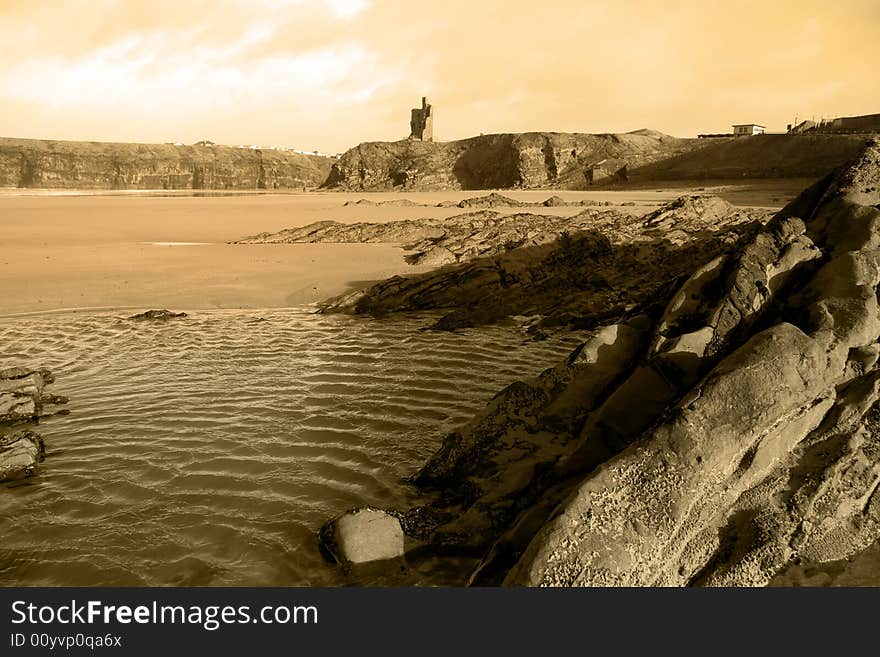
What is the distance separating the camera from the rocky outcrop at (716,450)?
2.83 meters

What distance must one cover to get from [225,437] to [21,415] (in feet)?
6.96

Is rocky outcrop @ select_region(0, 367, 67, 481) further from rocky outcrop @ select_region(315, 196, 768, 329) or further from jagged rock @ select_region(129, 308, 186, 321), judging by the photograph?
rocky outcrop @ select_region(315, 196, 768, 329)

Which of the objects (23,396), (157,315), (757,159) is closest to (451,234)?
(157,315)

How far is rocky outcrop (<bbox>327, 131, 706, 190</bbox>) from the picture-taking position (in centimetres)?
6012

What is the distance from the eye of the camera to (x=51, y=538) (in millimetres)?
3832

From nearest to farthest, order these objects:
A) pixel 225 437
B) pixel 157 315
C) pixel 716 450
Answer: pixel 716 450 → pixel 225 437 → pixel 157 315

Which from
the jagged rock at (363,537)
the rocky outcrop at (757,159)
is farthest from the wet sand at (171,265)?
the rocky outcrop at (757,159)

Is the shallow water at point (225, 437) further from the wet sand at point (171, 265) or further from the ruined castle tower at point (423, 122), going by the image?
the ruined castle tower at point (423, 122)

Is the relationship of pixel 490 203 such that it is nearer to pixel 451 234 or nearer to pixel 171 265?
pixel 451 234

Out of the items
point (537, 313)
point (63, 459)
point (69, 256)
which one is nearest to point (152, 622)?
point (63, 459)

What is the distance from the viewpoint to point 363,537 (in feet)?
11.8

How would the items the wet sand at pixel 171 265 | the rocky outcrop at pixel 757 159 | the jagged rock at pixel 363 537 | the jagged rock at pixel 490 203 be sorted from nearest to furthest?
the jagged rock at pixel 363 537, the wet sand at pixel 171 265, the jagged rock at pixel 490 203, the rocky outcrop at pixel 757 159

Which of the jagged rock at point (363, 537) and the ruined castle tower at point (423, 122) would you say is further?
the ruined castle tower at point (423, 122)

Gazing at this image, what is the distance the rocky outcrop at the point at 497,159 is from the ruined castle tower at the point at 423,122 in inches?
413
